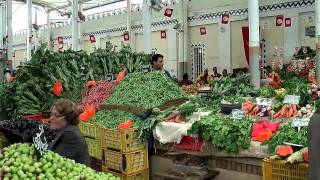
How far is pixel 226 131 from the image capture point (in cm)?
465

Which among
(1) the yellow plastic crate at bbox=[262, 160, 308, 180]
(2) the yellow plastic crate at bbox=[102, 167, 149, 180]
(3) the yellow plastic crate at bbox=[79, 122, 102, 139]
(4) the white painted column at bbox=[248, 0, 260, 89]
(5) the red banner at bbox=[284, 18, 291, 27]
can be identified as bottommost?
(2) the yellow plastic crate at bbox=[102, 167, 149, 180]

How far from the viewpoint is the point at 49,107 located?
302 inches

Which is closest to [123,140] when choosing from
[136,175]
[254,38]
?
[136,175]

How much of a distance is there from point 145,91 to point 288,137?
2.55 meters

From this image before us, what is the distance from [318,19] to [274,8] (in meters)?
4.88

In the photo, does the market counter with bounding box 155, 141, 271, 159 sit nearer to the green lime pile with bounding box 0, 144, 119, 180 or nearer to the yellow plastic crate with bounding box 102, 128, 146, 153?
the yellow plastic crate with bounding box 102, 128, 146, 153

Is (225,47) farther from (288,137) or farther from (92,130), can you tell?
(288,137)

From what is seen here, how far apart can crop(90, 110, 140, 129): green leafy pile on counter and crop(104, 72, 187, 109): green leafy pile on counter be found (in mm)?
183

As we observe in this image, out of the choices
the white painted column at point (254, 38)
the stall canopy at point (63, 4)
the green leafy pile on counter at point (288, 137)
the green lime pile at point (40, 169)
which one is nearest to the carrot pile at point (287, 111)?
the green leafy pile on counter at point (288, 137)

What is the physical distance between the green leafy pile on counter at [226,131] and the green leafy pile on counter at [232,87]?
173cm

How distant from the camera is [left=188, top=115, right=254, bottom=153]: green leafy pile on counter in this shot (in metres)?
4.58

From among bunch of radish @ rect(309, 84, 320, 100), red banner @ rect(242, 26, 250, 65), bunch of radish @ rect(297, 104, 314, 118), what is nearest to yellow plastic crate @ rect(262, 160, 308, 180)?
bunch of radish @ rect(297, 104, 314, 118)

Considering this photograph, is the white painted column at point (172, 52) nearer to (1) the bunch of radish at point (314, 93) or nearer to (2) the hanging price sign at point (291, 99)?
(1) the bunch of radish at point (314, 93)

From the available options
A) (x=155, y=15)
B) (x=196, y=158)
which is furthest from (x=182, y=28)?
(x=196, y=158)
